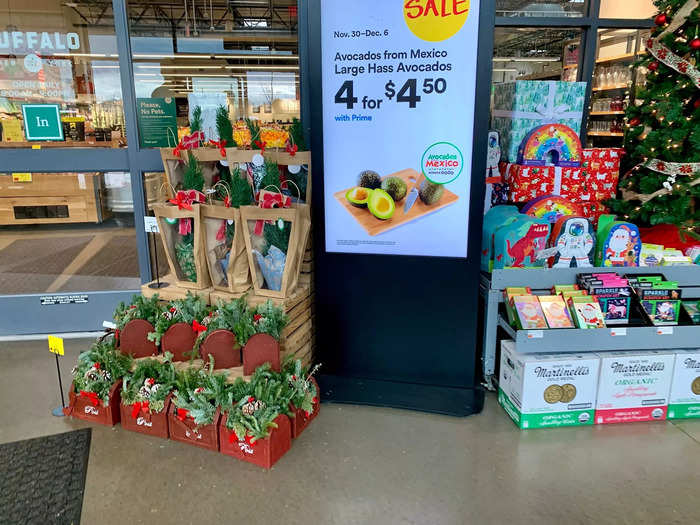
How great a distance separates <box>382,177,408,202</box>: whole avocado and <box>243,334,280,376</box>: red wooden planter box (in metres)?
0.94

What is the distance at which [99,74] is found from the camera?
369 cm

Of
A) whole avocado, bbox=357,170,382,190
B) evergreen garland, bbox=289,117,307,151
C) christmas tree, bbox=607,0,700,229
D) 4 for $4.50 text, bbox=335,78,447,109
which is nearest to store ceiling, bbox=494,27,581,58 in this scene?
christmas tree, bbox=607,0,700,229

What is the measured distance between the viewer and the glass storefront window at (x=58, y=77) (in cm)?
362

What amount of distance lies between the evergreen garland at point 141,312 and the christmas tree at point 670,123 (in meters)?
3.05

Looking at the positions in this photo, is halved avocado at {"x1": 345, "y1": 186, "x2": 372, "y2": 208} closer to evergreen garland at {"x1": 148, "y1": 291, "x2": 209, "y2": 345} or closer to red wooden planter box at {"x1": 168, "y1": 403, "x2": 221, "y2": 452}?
evergreen garland at {"x1": 148, "y1": 291, "x2": 209, "y2": 345}

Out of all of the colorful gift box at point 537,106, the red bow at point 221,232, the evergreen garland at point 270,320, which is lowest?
the evergreen garland at point 270,320

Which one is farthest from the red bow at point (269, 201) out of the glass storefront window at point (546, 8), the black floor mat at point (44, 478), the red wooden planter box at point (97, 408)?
the glass storefront window at point (546, 8)

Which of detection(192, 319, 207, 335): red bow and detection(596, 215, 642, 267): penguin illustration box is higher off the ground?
detection(596, 215, 642, 267): penguin illustration box

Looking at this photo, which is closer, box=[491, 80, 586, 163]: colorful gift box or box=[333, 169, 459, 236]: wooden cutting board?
box=[333, 169, 459, 236]: wooden cutting board

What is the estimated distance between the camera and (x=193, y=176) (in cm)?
277

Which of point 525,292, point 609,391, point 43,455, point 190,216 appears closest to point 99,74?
point 190,216

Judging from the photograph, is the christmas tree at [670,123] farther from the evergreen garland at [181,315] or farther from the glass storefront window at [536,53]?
the evergreen garland at [181,315]

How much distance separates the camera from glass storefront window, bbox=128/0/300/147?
366 cm

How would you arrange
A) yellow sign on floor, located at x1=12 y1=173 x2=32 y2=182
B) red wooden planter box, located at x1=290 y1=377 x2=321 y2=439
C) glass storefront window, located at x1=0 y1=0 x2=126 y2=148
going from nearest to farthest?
red wooden planter box, located at x1=290 y1=377 x2=321 y2=439 → glass storefront window, located at x1=0 y1=0 x2=126 y2=148 → yellow sign on floor, located at x1=12 y1=173 x2=32 y2=182
